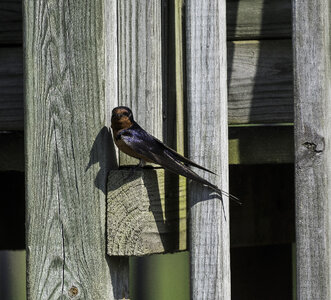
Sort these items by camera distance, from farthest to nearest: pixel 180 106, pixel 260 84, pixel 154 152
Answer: pixel 260 84 → pixel 180 106 → pixel 154 152

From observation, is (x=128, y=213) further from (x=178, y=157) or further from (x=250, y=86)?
(x=250, y=86)

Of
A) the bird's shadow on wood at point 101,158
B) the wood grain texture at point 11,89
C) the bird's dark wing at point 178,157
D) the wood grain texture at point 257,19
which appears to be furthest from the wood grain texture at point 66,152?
the wood grain texture at point 257,19

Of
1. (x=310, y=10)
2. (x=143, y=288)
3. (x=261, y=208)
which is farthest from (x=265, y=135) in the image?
(x=143, y=288)

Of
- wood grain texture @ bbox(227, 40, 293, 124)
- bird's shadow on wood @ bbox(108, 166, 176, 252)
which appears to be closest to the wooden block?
bird's shadow on wood @ bbox(108, 166, 176, 252)

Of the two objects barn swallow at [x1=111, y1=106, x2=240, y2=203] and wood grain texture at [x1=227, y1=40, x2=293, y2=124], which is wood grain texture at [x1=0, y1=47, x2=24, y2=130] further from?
wood grain texture at [x1=227, y1=40, x2=293, y2=124]

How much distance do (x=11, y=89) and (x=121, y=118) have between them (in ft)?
2.83

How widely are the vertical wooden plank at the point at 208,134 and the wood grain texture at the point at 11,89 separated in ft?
2.95

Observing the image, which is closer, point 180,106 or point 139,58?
point 139,58

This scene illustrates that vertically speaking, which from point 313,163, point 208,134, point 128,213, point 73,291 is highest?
point 208,134

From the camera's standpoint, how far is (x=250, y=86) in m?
3.44

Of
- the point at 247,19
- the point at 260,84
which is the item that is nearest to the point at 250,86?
the point at 260,84

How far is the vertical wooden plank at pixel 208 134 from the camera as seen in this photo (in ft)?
9.44

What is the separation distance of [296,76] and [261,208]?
1811mm

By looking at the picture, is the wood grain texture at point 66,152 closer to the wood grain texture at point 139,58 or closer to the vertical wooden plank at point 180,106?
the wood grain texture at point 139,58
